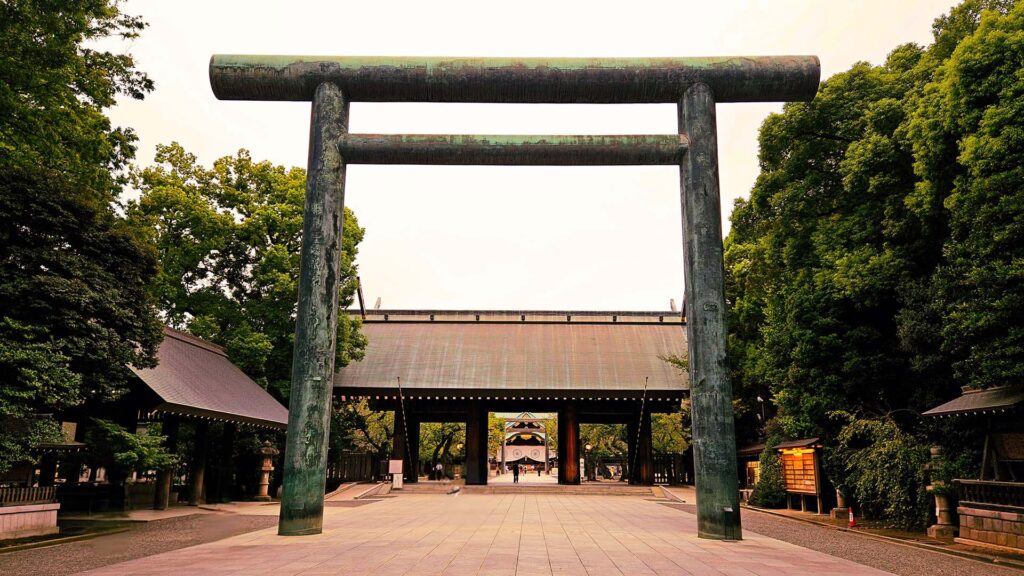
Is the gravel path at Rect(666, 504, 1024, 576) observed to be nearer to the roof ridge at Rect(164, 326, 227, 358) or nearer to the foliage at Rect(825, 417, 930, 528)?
the foliage at Rect(825, 417, 930, 528)

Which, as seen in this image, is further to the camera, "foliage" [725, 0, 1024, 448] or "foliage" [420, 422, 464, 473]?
"foliage" [420, 422, 464, 473]

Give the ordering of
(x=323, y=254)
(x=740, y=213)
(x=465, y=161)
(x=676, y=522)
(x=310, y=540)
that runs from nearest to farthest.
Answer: (x=310, y=540)
(x=323, y=254)
(x=465, y=161)
(x=676, y=522)
(x=740, y=213)

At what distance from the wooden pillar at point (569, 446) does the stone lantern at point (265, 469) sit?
12.6 m

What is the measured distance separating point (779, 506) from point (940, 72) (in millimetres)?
17040

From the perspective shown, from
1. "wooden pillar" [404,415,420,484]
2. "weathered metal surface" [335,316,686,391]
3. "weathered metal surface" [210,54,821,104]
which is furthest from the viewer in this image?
"wooden pillar" [404,415,420,484]

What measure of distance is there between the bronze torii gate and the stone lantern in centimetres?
1446

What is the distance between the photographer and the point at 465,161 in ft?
36.9

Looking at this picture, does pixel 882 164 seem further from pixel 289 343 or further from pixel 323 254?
pixel 289 343

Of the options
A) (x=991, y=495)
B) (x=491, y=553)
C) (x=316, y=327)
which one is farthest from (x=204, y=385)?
(x=991, y=495)

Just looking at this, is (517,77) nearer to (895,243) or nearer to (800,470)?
(895,243)

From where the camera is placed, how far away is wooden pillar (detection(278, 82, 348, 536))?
9828 millimetres

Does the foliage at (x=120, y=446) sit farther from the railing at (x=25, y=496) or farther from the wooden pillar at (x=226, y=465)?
the wooden pillar at (x=226, y=465)

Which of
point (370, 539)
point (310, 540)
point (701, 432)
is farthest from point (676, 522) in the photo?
point (310, 540)

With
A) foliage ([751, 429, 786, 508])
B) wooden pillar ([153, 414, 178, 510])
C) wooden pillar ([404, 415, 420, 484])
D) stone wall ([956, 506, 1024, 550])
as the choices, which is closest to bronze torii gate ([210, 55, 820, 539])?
stone wall ([956, 506, 1024, 550])
